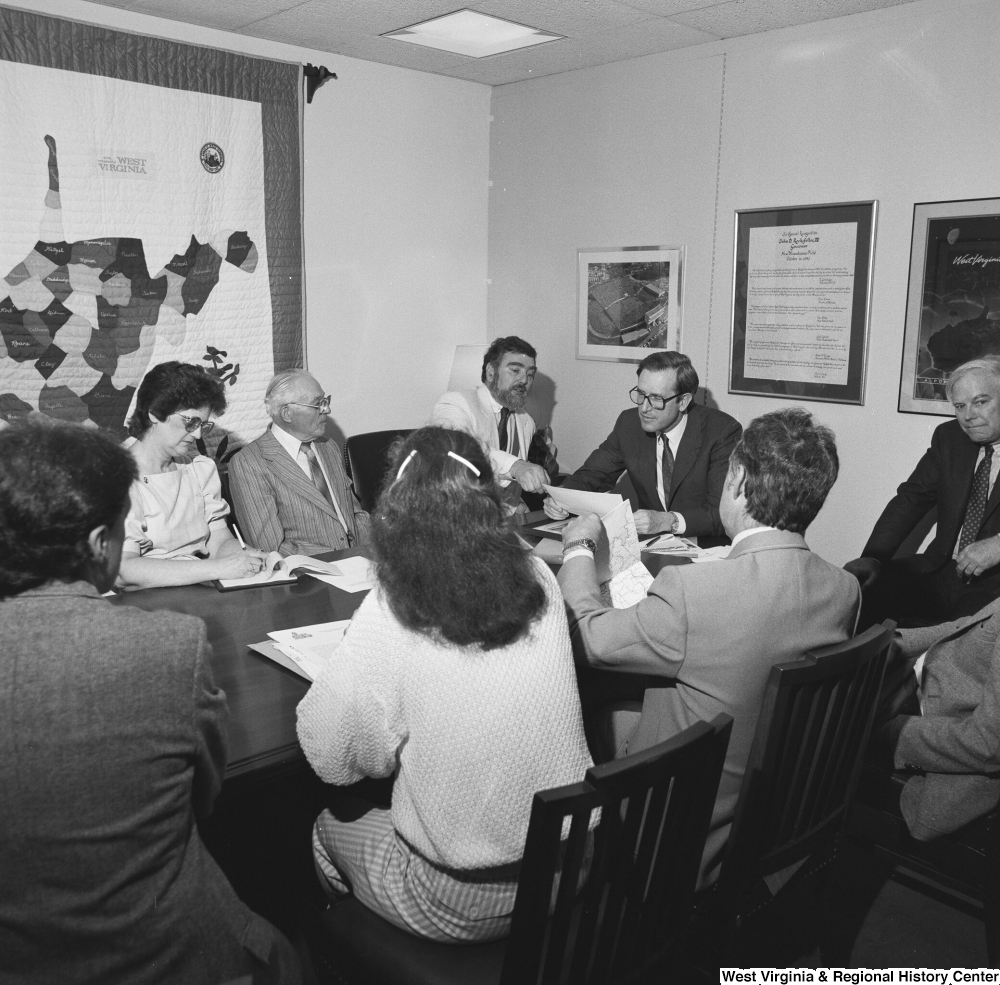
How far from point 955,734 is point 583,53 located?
11.1 ft

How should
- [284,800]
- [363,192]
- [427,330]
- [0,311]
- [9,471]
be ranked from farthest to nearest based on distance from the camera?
[427,330] → [363,192] → [0,311] → [284,800] → [9,471]

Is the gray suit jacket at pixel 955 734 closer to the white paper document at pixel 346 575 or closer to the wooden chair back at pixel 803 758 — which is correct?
the wooden chair back at pixel 803 758

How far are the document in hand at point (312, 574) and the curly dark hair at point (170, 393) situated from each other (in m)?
0.60

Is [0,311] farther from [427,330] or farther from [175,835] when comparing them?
[175,835]

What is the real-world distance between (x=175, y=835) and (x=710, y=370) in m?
3.40

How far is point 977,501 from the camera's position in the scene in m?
3.10

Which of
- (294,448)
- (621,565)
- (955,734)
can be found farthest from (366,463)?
(955,734)

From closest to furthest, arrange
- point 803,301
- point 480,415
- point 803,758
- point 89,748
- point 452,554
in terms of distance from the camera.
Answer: point 89,748 < point 452,554 < point 803,758 < point 803,301 < point 480,415

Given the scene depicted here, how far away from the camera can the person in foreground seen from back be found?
1.05 m

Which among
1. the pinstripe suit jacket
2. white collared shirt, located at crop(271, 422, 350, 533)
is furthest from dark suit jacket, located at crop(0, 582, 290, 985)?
white collared shirt, located at crop(271, 422, 350, 533)

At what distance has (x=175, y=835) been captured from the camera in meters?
1.15

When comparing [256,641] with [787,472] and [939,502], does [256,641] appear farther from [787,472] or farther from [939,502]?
[939,502]

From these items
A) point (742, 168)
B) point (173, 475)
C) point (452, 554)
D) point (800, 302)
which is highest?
point (742, 168)

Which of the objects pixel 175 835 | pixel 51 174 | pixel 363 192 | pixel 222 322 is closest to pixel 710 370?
pixel 363 192
